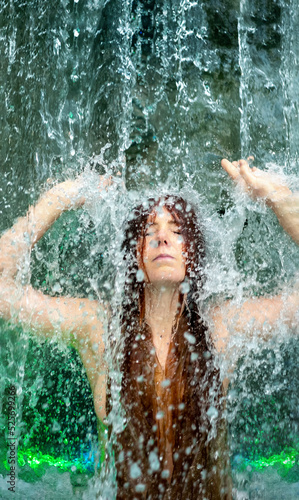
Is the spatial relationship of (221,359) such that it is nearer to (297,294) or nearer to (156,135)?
(297,294)

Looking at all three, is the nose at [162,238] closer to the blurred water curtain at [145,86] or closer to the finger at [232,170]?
the finger at [232,170]

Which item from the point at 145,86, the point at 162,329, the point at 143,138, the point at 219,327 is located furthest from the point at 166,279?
the point at 145,86

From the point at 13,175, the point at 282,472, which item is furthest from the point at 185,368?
the point at 13,175

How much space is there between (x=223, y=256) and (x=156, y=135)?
37.5 inches

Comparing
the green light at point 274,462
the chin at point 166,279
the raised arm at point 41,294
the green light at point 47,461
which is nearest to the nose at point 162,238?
the chin at point 166,279

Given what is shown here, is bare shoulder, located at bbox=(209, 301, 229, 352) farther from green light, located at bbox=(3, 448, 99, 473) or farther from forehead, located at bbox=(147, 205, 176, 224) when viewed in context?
green light, located at bbox=(3, 448, 99, 473)

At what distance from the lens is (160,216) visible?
1654mm

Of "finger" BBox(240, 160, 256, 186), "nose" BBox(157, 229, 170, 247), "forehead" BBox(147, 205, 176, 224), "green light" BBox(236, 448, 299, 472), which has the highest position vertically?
"finger" BBox(240, 160, 256, 186)

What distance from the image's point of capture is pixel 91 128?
263 cm

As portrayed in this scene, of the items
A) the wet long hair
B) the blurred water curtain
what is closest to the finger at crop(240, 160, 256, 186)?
the wet long hair

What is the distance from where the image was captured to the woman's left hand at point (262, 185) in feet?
5.18

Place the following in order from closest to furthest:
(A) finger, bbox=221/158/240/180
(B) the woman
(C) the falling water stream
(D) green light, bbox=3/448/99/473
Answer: (B) the woman
(A) finger, bbox=221/158/240/180
(D) green light, bbox=3/448/99/473
(C) the falling water stream

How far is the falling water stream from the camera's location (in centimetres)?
247

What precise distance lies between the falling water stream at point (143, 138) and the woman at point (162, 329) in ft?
2.13
